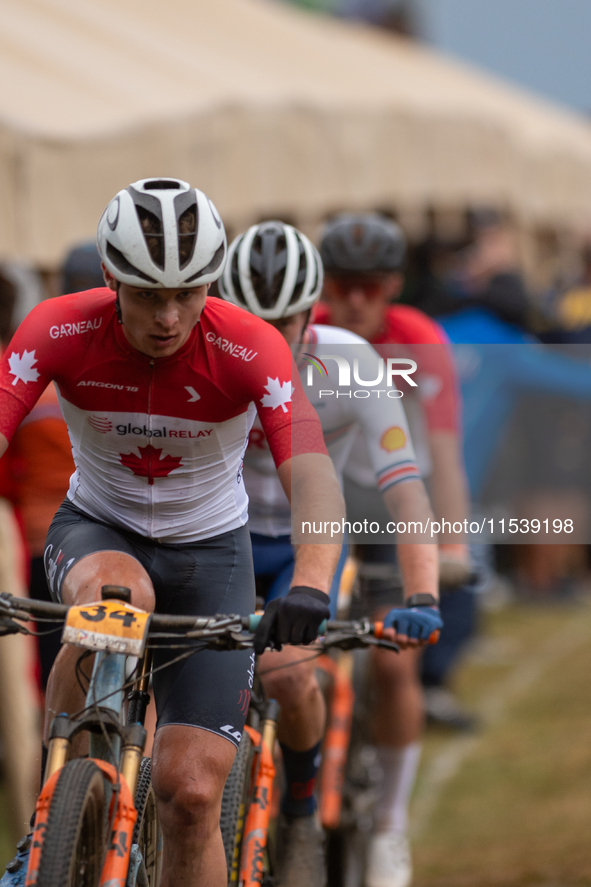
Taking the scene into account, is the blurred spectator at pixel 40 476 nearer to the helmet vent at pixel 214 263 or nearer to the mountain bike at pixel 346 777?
the mountain bike at pixel 346 777

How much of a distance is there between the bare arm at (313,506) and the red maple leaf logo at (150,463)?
1.07ft

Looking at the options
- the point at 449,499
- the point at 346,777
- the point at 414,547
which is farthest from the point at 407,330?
the point at 346,777

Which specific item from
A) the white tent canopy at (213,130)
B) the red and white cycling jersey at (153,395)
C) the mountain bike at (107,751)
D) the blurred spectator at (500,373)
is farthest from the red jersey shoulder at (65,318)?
the blurred spectator at (500,373)

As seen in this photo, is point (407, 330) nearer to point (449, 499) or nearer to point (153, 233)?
point (449, 499)

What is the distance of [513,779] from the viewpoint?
7125mm

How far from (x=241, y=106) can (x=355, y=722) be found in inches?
155

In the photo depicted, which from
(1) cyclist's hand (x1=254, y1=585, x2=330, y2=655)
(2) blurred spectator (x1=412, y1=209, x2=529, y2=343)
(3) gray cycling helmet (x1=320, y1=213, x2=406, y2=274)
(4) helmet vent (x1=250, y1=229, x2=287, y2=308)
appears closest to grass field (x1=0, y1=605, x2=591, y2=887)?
(2) blurred spectator (x1=412, y1=209, x2=529, y2=343)

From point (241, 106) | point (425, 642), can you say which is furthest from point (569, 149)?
point (425, 642)

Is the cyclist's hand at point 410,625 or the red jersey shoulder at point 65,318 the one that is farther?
the cyclist's hand at point 410,625

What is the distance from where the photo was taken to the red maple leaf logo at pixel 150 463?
3.20 metres

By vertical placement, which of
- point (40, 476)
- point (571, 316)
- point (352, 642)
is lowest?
point (352, 642)

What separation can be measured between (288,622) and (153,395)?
0.75 metres

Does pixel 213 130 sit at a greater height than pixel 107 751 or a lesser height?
greater

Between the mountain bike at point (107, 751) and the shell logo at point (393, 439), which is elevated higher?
the shell logo at point (393, 439)
